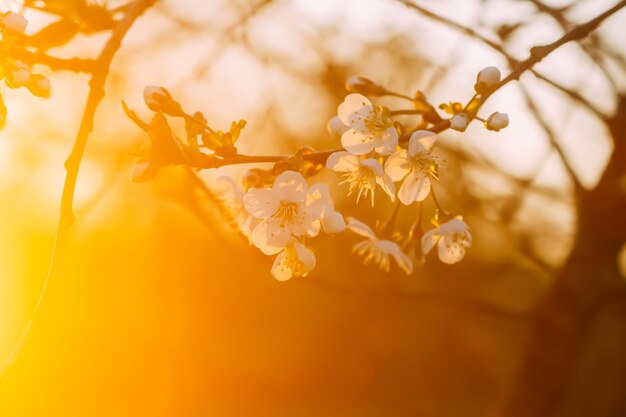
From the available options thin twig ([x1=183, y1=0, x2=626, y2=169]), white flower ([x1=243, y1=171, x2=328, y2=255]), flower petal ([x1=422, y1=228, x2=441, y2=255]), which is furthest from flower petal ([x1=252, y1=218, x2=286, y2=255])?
flower petal ([x1=422, y1=228, x2=441, y2=255])

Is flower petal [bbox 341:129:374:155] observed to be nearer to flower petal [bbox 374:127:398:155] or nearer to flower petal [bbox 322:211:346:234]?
flower petal [bbox 374:127:398:155]

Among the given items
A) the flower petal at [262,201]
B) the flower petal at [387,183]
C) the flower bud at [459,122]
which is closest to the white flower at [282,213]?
the flower petal at [262,201]

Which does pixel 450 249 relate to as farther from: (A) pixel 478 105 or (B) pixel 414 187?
(A) pixel 478 105

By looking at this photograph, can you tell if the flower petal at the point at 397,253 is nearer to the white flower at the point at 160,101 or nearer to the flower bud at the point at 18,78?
the white flower at the point at 160,101

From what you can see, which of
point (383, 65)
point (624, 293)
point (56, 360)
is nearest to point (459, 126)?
point (624, 293)

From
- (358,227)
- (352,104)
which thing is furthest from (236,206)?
(352,104)
